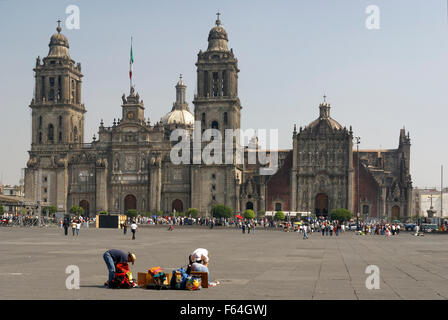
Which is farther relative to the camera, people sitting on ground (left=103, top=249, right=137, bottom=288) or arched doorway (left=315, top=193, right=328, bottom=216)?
arched doorway (left=315, top=193, right=328, bottom=216)

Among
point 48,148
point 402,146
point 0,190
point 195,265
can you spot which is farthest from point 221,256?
point 0,190

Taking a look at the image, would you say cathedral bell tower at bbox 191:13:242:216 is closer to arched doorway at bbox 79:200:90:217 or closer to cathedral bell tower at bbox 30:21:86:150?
arched doorway at bbox 79:200:90:217

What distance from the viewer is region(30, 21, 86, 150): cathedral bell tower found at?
102 metres

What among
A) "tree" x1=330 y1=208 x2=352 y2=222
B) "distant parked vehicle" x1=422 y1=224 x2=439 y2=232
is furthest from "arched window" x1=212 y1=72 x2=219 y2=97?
"distant parked vehicle" x1=422 y1=224 x2=439 y2=232

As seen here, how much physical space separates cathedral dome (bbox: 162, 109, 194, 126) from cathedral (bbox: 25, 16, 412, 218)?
77.0ft

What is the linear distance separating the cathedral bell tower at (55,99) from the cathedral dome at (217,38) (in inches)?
832

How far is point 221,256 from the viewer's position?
1134 inches

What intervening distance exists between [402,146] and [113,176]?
44.6 meters

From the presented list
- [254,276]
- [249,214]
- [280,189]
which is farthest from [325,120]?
[254,276]

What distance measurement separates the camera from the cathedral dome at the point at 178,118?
414 ft

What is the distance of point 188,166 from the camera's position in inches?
3878

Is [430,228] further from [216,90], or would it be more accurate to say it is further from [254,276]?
[254,276]

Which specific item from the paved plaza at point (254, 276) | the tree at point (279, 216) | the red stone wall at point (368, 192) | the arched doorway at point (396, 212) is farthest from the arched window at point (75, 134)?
the paved plaza at point (254, 276)

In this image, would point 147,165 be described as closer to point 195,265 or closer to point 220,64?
point 220,64
